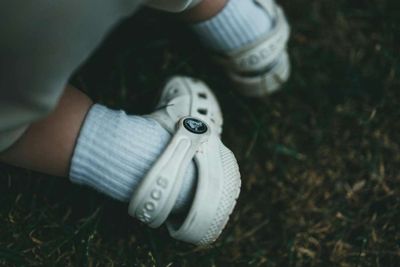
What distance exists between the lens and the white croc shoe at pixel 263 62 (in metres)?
1.33

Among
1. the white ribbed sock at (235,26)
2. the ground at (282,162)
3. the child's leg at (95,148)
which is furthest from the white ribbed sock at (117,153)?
the white ribbed sock at (235,26)

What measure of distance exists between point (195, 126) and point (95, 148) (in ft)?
0.62

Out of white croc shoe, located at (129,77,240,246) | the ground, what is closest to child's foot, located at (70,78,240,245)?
white croc shoe, located at (129,77,240,246)

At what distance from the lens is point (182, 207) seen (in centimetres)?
111

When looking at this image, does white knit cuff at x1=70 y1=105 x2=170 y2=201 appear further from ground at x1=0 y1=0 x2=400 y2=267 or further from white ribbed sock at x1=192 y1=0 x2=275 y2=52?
white ribbed sock at x1=192 y1=0 x2=275 y2=52

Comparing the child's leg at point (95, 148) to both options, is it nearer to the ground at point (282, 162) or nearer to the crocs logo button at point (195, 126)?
the crocs logo button at point (195, 126)

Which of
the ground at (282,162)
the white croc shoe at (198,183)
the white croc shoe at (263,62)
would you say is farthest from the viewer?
the white croc shoe at (263,62)

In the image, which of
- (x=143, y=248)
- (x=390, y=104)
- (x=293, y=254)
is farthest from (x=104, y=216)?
(x=390, y=104)

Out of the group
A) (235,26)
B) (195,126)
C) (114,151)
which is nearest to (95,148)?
(114,151)

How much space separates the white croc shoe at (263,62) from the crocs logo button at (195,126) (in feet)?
0.85

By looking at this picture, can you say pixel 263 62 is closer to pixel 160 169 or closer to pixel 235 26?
pixel 235 26

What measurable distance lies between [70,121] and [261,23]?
0.50 meters

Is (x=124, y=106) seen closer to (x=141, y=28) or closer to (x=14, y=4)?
(x=141, y=28)

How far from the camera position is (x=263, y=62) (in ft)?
4.42
